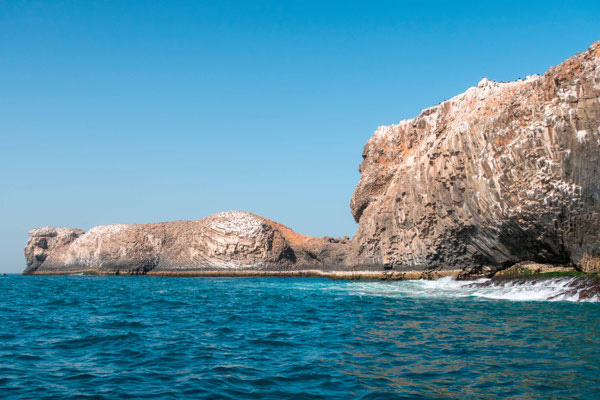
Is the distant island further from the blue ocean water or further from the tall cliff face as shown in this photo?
the blue ocean water

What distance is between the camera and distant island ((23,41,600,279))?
2469 centimetres

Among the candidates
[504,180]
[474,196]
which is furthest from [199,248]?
[504,180]

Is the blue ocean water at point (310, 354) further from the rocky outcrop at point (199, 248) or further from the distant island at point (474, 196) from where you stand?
the rocky outcrop at point (199, 248)

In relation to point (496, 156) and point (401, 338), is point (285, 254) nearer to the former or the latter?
point (496, 156)

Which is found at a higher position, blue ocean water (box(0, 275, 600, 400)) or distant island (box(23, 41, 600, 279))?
Result: distant island (box(23, 41, 600, 279))

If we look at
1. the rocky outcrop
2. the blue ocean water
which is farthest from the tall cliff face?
the rocky outcrop

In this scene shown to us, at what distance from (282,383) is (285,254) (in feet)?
228

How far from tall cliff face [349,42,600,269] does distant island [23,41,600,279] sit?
7 centimetres

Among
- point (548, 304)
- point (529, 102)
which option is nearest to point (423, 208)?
point (529, 102)

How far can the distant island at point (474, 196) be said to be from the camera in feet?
81.0

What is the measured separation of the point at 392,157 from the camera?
5459 cm

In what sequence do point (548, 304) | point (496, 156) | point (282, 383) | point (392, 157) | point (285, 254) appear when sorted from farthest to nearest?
point (285, 254) → point (392, 157) → point (496, 156) → point (548, 304) → point (282, 383)

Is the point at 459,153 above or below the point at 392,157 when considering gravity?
below

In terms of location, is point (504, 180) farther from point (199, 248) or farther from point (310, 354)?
point (199, 248)
